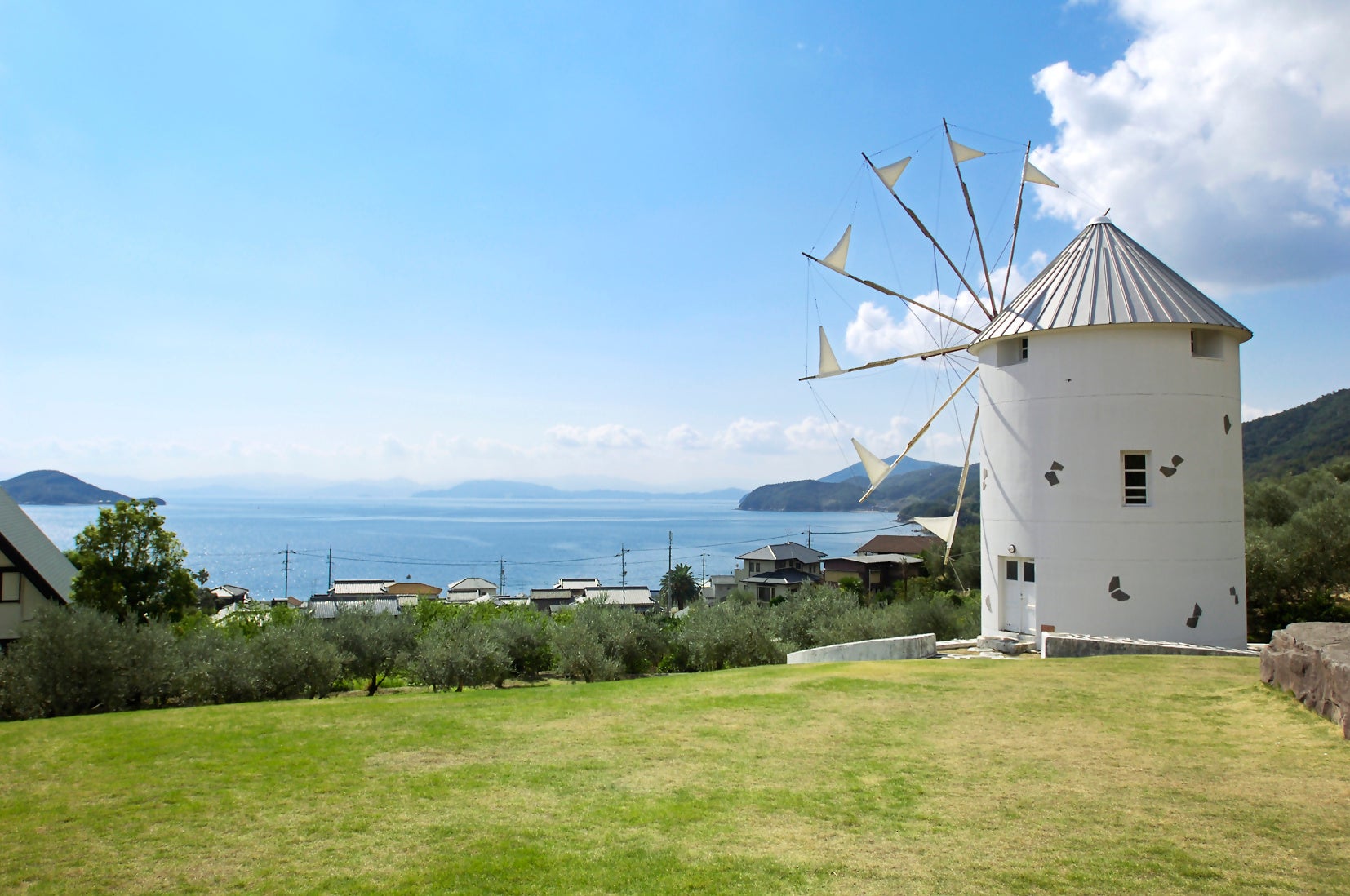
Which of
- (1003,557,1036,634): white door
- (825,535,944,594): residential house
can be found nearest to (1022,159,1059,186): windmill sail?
(1003,557,1036,634): white door

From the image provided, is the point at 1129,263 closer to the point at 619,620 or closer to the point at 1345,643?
the point at 1345,643

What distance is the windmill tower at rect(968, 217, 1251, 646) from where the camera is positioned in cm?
1595

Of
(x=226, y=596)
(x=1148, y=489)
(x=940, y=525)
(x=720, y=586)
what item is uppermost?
(x=1148, y=489)

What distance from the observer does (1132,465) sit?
16234 mm

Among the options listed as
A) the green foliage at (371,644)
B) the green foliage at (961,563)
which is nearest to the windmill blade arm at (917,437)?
the green foliage at (371,644)

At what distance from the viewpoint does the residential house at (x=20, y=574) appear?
72.6 feet

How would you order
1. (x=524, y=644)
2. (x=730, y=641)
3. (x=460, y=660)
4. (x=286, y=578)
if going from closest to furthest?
(x=460, y=660), (x=730, y=641), (x=524, y=644), (x=286, y=578)

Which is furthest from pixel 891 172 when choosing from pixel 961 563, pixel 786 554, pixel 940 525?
pixel 786 554

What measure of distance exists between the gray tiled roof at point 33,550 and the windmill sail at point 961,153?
27.6 meters

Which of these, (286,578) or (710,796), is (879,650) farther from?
(286,578)

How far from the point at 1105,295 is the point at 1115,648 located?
724 centimetres

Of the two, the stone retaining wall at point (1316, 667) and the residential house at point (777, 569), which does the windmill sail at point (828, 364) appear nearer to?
the stone retaining wall at point (1316, 667)

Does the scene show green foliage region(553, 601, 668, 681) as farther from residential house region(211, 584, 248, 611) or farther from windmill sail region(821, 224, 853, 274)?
residential house region(211, 584, 248, 611)

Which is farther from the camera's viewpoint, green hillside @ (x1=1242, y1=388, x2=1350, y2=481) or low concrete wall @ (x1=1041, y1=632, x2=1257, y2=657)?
green hillside @ (x1=1242, y1=388, x2=1350, y2=481)
